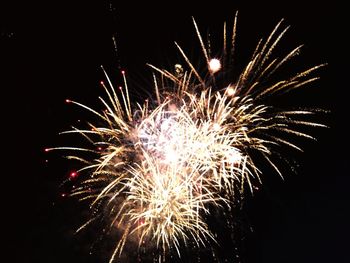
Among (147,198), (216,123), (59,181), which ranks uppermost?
(59,181)

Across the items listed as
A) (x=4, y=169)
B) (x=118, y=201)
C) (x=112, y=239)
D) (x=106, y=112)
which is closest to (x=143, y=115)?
(x=106, y=112)

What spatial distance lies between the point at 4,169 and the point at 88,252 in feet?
12.3

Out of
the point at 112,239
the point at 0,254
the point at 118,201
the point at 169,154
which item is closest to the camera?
the point at 169,154

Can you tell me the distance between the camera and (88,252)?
12734mm

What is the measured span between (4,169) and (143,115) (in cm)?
629

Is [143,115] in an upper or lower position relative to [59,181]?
lower

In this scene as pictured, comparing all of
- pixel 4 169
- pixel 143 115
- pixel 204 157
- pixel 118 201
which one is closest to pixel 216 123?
pixel 204 157

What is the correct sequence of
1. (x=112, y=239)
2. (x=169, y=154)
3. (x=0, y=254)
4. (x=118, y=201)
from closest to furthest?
1. (x=169, y=154)
2. (x=118, y=201)
3. (x=0, y=254)
4. (x=112, y=239)

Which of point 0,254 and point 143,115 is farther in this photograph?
point 0,254

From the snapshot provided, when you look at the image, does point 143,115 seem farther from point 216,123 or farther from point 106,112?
point 216,123

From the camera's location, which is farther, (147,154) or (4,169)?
(4,169)

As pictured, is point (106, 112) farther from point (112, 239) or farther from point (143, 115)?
point (112, 239)

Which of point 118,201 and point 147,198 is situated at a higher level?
point 118,201

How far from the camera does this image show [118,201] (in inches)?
420
